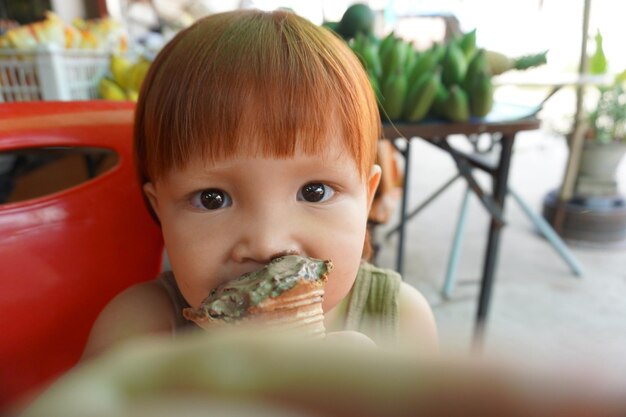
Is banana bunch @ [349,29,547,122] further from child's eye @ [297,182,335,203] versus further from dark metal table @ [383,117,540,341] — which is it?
child's eye @ [297,182,335,203]

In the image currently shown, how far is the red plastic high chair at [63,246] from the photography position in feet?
2.34

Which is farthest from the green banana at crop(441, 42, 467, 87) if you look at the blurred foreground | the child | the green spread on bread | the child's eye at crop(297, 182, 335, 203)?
the blurred foreground

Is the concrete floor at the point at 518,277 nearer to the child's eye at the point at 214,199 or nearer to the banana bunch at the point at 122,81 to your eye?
the child's eye at the point at 214,199

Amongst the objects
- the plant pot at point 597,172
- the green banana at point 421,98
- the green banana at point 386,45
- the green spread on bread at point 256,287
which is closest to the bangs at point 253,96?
the green spread on bread at point 256,287

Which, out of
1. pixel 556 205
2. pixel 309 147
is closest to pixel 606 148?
pixel 556 205

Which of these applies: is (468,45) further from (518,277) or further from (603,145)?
(603,145)

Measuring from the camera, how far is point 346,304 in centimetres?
79

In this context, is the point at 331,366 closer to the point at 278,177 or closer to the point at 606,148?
the point at 278,177

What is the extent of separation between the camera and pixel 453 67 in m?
1.31

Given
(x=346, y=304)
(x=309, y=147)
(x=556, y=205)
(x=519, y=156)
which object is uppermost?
(x=309, y=147)

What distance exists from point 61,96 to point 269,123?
988mm

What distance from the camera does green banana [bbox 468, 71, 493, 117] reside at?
118cm

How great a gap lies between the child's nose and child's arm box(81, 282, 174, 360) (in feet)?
0.78

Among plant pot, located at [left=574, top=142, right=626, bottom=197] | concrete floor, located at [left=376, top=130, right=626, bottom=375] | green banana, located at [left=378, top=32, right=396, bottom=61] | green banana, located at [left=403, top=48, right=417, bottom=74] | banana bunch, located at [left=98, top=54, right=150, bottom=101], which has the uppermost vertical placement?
green banana, located at [left=378, top=32, right=396, bottom=61]
